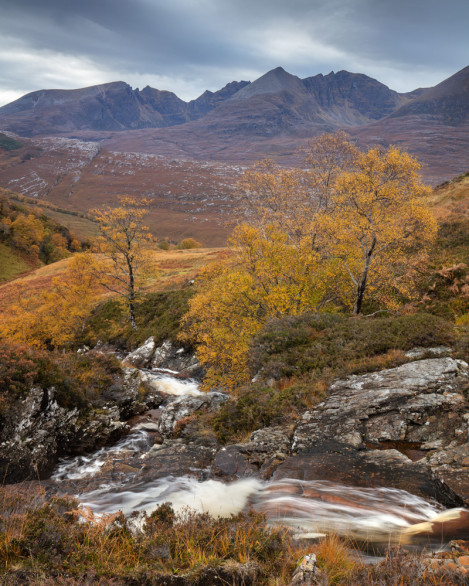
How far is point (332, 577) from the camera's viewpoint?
4.45 m

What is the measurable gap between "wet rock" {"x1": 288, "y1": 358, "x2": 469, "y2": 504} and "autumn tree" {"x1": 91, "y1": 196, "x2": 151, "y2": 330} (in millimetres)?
29994

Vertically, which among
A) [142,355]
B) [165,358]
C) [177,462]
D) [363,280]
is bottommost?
[142,355]

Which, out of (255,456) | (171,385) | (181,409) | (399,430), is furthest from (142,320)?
(399,430)

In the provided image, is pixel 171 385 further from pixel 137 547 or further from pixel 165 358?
pixel 137 547

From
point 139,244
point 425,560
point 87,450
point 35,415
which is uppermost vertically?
point 139,244

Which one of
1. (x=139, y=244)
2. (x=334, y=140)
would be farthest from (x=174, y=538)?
(x=139, y=244)

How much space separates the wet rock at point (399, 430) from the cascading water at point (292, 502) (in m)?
0.50

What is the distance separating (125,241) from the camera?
3688 centimetres

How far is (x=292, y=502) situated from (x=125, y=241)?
34527mm

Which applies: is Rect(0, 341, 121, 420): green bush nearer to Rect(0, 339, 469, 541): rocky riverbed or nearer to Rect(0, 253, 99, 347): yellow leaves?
Rect(0, 339, 469, 541): rocky riverbed

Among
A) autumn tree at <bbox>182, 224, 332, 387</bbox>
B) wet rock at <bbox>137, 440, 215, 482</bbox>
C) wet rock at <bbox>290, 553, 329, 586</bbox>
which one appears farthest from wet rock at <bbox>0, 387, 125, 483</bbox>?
wet rock at <bbox>290, 553, 329, 586</bbox>

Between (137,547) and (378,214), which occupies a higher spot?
(378,214)

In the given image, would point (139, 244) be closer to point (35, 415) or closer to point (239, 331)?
point (239, 331)

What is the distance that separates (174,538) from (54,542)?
79.7 inches
